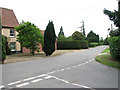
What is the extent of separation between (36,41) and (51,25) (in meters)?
3.52

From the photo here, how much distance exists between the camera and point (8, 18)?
22203 mm

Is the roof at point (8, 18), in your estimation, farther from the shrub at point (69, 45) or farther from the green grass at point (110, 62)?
the green grass at point (110, 62)

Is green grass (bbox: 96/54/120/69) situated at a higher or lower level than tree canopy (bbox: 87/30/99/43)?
lower

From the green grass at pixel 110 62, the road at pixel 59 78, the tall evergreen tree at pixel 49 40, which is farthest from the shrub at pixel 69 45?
the road at pixel 59 78

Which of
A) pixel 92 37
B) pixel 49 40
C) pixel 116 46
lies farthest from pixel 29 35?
pixel 92 37

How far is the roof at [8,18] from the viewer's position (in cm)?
2106

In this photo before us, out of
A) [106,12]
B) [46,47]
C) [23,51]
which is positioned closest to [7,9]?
[23,51]

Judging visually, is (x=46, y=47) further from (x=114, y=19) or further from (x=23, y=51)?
(x=114, y=19)

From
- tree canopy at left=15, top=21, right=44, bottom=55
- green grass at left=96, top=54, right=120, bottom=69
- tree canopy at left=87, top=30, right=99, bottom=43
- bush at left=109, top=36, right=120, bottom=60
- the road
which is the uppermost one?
tree canopy at left=87, top=30, right=99, bottom=43

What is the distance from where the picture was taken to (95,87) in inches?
188

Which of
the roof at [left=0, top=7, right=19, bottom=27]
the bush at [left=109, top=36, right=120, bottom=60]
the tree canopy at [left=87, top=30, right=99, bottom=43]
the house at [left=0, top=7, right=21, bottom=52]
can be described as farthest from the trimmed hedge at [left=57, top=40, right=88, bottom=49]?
the tree canopy at [left=87, top=30, right=99, bottom=43]

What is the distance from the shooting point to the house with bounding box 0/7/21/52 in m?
20.6

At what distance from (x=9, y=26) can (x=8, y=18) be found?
2.28m

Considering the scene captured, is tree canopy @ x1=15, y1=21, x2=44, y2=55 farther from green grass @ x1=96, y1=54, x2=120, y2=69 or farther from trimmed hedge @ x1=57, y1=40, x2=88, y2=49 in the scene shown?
trimmed hedge @ x1=57, y1=40, x2=88, y2=49
